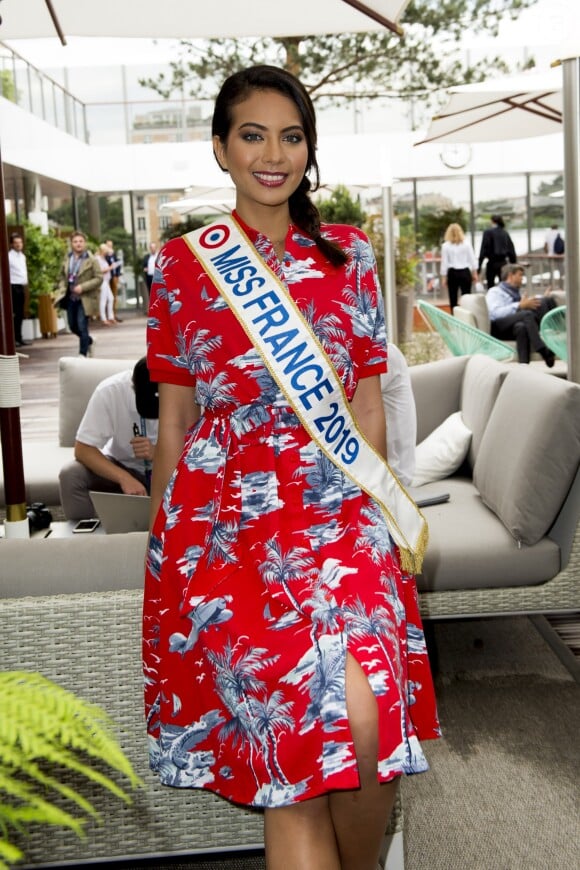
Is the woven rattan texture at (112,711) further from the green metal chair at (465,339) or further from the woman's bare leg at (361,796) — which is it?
the green metal chair at (465,339)

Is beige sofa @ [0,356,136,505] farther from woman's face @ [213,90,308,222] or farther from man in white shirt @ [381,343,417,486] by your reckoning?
woman's face @ [213,90,308,222]

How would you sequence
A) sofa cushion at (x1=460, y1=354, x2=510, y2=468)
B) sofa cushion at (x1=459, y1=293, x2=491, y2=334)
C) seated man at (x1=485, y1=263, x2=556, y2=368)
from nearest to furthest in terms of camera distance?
sofa cushion at (x1=460, y1=354, x2=510, y2=468)
seated man at (x1=485, y1=263, x2=556, y2=368)
sofa cushion at (x1=459, y1=293, x2=491, y2=334)

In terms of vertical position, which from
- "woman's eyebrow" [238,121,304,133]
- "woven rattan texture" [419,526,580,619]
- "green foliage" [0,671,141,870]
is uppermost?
"woman's eyebrow" [238,121,304,133]

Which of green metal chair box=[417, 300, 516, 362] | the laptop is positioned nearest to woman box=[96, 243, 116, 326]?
green metal chair box=[417, 300, 516, 362]

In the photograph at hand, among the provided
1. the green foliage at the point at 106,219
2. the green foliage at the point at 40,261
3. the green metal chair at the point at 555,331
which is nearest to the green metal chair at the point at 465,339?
the green metal chair at the point at 555,331

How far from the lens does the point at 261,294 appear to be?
6.46 feet

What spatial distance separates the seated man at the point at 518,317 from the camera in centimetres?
1014

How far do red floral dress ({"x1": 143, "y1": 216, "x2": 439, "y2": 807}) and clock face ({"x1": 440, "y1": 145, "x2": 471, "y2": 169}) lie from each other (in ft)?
52.6

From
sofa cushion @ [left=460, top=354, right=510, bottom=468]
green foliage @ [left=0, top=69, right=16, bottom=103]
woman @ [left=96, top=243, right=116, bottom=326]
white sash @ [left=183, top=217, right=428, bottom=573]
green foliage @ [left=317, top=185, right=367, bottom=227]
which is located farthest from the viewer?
woman @ [left=96, top=243, right=116, bottom=326]

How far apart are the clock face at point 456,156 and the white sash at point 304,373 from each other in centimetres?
1600

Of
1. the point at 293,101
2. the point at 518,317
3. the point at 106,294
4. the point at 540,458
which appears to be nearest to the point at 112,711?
the point at 293,101

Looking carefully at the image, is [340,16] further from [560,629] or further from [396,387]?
[560,629]

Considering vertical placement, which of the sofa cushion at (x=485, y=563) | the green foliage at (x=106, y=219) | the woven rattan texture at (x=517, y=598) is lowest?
the woven rattan texture at (x=517, y=598)

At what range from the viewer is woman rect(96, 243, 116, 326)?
2215cm
